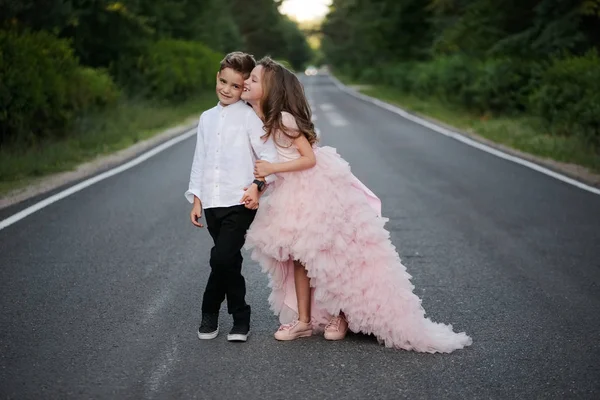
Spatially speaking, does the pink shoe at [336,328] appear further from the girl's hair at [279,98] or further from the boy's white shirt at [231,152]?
the girl's hair at [279,98]

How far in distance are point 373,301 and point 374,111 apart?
2503 centimetres

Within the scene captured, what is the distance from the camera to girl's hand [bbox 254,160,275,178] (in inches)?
178

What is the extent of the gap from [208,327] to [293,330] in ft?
1.69

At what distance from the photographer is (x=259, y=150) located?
182 inches

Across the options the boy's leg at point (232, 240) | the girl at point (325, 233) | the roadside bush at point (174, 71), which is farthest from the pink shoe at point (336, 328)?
the roadside bush at point (174, 71)

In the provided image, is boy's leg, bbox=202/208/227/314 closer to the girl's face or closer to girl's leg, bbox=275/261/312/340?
girl's leg, bbox=275/261/312/340

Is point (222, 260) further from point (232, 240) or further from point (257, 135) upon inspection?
point (257, 135)

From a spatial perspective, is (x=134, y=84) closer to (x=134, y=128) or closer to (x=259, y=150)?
(x=134, y=128)

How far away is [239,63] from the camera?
456 cm

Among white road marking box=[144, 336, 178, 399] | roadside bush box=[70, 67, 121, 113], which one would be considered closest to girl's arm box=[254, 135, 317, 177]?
white road marking box=[144, 336, 178, 399]

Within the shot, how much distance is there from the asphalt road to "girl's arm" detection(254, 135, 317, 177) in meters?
1.04

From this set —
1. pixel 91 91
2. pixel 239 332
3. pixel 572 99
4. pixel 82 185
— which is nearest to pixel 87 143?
pixel 91 91

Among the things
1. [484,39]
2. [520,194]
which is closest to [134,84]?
[484,39]

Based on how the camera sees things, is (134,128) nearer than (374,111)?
Yes
